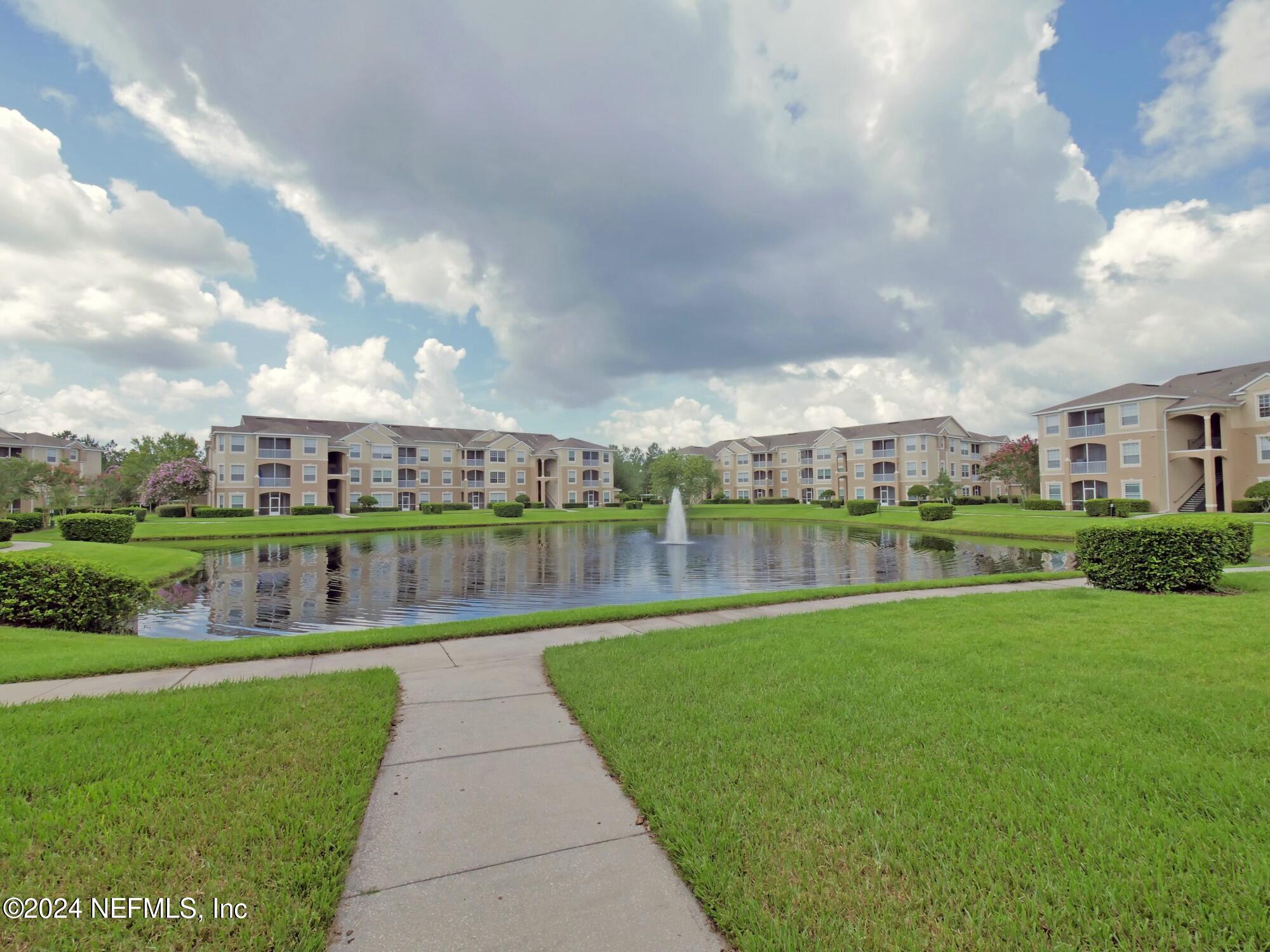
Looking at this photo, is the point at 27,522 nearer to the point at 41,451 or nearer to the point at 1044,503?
the point at 41,451

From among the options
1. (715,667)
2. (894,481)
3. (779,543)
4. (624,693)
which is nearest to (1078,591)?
(715,667)

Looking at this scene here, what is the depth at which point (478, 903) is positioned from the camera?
3027 mm

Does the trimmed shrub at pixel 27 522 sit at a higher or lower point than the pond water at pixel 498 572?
higher

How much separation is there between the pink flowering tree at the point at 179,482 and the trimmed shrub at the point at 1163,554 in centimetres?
6122

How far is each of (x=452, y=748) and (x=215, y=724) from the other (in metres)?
2.06

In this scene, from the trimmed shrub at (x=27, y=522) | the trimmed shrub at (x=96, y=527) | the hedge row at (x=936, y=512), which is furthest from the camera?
the hedge row at (x=936, y=512)

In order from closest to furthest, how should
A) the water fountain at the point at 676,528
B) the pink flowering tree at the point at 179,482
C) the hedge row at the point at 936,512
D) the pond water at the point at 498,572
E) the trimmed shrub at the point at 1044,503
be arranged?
the pond water at the point at 498,572
the water fountain at the point at 676,528
the hedge row at the point at 936,512
the trimmed shrub at the point at 1044,503
the pink flowering tree at the point at 179,482

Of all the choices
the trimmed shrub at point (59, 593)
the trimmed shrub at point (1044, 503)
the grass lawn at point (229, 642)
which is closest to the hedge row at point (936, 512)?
the trimmed shrub at point (1044, 503)

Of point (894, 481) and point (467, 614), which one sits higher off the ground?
point (894, 481)

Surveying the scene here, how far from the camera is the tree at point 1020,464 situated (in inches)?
2262

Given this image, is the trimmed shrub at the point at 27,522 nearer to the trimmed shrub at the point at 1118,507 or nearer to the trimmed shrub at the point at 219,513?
the trimmed shrub at the point at 219,513

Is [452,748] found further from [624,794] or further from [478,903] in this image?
[478,903]

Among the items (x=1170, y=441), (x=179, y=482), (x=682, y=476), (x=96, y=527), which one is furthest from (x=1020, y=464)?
(x=179, y=482)

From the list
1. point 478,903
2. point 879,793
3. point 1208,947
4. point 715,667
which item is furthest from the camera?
point 715,667
